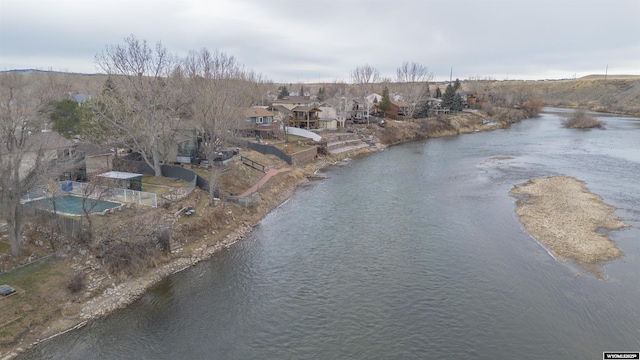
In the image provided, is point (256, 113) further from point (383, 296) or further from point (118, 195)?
point (383, 296)

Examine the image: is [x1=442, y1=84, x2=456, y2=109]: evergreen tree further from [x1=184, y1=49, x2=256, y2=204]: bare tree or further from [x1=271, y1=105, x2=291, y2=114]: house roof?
[x1=184, y1=49, x2=256, y2=204]: bare tree

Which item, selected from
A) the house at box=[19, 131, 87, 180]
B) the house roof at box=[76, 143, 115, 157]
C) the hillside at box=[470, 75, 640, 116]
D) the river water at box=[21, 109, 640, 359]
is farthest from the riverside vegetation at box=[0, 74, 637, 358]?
the hillside at box=[470, 75, 640, 116]

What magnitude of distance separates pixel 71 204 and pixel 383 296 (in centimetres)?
2018

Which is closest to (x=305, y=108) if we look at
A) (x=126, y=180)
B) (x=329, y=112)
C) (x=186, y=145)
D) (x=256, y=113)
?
(x=329, y=112)

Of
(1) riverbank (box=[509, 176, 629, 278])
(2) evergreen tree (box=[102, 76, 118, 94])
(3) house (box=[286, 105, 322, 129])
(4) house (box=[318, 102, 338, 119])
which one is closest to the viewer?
(1) riverbank (box=[509, 176, 629, 278])

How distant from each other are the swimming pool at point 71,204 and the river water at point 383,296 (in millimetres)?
7295

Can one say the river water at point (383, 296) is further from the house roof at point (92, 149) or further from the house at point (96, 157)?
the house roof at point (92, 149)

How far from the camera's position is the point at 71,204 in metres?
24.2

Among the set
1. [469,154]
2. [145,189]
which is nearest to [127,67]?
[145,189]

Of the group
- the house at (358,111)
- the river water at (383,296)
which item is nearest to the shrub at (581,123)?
the house at (358,111)

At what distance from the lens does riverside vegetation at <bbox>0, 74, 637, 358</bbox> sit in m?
15.7

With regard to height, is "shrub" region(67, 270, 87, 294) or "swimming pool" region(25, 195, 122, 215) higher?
"swimming pool" region(25, 195, 122, 215)

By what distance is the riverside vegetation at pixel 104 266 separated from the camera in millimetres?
15664

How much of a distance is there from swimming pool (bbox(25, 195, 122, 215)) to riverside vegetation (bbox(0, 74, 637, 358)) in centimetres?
124
